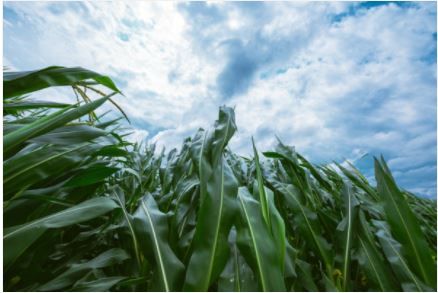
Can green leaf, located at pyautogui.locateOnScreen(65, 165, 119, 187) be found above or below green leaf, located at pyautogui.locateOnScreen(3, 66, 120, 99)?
below

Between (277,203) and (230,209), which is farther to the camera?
(277,203)

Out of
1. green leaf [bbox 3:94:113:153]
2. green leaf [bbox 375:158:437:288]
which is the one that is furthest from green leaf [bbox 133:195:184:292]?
green leaf [bbox 375:158:437:288]

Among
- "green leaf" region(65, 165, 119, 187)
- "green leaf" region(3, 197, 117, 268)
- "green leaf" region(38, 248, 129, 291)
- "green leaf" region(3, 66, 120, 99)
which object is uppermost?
"green leaf" region(3, 66, 120, 99)

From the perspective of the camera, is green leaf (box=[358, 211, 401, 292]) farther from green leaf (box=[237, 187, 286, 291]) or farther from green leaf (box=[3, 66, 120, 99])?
green leaf (box=[3, 66, 120, 99])

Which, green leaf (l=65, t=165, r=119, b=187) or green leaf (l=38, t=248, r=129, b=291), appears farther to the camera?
green leaf (l=65, t=165, r=119, b=187)

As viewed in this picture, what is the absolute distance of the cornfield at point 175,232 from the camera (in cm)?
47

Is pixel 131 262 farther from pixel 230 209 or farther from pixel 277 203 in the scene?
pixel 277 203

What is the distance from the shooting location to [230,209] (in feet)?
1.70

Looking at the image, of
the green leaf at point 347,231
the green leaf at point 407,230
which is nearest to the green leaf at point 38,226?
the green leaf at point 347,231

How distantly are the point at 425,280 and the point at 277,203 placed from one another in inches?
14.7

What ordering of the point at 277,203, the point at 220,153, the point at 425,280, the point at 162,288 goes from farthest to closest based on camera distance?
1. the point at 277,203
2. the point at 220,153
3. the point at 425,280
4. the point at 162,288

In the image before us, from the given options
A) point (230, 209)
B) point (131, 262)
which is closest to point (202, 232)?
point (230, 209)

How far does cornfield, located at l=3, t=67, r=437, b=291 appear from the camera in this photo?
1.54 feet

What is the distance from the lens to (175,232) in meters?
0.60
